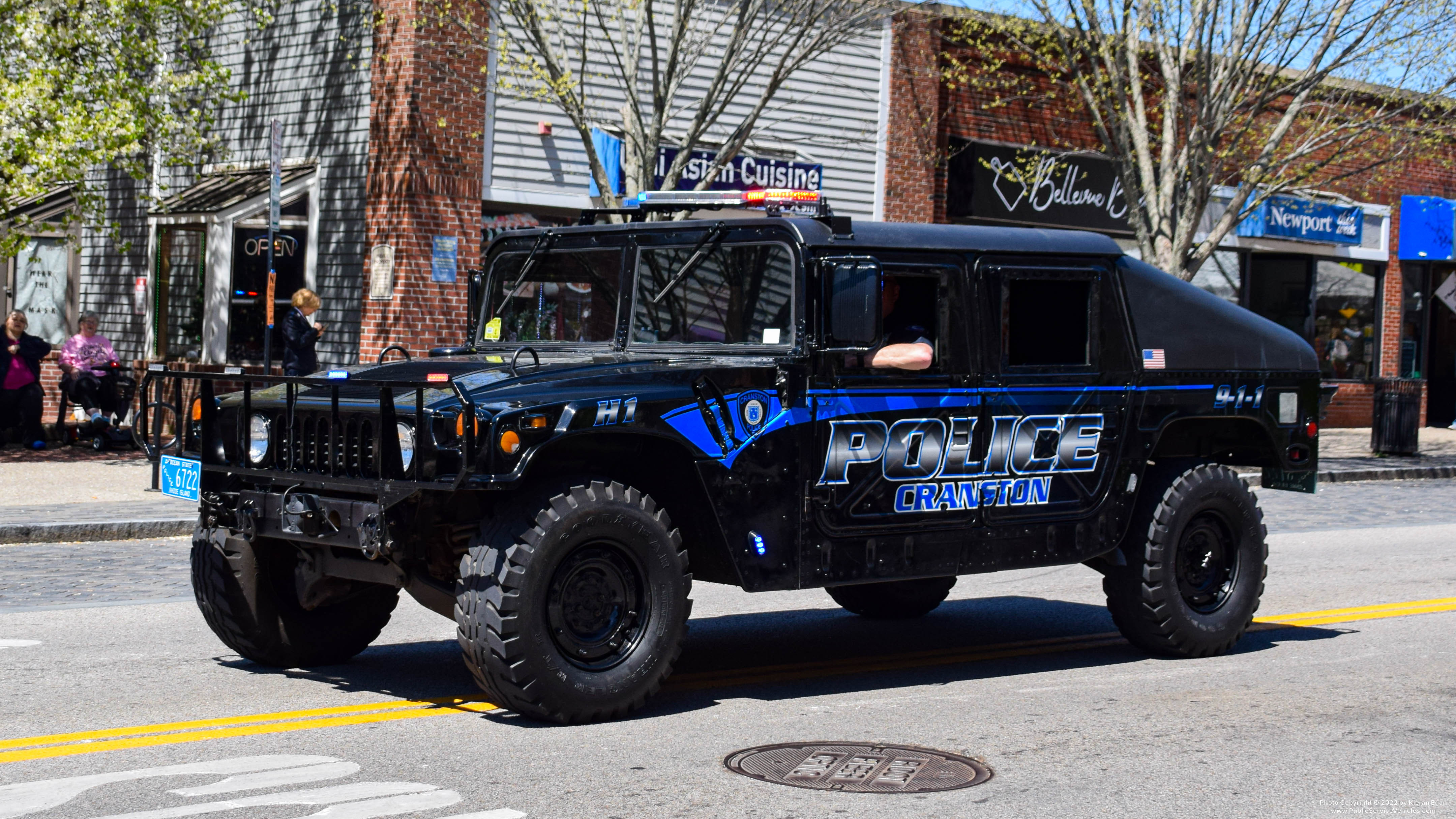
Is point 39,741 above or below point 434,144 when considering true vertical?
below

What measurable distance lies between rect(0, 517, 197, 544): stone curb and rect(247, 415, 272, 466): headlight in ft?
18.9

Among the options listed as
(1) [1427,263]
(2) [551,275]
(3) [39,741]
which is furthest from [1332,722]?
(1) [1427,263]

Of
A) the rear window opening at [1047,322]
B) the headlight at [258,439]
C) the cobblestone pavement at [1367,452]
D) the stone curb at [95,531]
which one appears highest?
the rear window opening at [1047,322]

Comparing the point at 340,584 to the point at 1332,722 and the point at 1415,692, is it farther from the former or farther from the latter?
the point at 1415,692

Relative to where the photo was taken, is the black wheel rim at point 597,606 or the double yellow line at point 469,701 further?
the black wheel rim at point 597,606

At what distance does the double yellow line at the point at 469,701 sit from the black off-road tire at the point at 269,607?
649mm

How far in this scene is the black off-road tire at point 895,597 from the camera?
9.32 m

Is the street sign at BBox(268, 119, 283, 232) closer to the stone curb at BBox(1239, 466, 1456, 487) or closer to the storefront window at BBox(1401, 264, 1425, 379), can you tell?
the stone curb at BBox(1239, 466, 1456, 487)

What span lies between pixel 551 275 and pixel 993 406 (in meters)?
2.20

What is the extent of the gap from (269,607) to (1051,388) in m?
3.72

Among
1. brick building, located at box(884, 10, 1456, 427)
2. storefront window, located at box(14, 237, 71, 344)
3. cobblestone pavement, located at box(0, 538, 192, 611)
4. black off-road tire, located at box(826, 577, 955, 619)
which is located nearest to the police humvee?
black off-road tire, located at box(826, 577, 955, 619)

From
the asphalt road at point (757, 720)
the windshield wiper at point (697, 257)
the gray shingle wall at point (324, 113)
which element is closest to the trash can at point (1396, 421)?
the gray shingle wall at point (324, 113)

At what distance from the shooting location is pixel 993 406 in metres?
7.62

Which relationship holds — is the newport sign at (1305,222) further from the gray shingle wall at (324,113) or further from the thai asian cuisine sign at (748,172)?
the gray shingle wall at (324,113)
